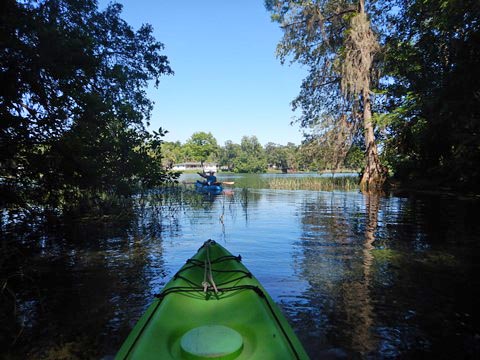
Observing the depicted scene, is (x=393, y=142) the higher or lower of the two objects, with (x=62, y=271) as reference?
higher

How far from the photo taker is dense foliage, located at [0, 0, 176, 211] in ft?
24.1

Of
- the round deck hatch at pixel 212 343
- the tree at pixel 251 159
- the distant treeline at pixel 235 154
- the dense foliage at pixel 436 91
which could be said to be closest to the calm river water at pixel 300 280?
the round deck hatch at pixel 212 343

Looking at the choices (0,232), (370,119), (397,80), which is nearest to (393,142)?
(370,119)

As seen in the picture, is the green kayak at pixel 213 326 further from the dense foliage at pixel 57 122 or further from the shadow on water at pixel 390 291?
the dense foliage at pixel 57 122

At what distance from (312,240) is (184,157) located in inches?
4661

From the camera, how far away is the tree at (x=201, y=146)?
404ft

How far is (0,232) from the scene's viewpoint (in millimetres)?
10062

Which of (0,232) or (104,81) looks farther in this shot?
(104,81)

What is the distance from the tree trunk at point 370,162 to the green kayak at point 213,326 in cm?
2333

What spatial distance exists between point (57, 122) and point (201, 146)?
118 meters

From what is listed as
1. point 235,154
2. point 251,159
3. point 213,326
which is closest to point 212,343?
point 213,326

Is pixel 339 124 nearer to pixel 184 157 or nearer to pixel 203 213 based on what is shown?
pixel 203 213

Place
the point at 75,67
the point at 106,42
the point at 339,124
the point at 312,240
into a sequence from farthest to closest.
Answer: the point at 339,124, the point at 106,42, the point at 312,240, the point at 75,67

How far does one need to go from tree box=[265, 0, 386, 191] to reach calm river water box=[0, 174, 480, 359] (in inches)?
582
